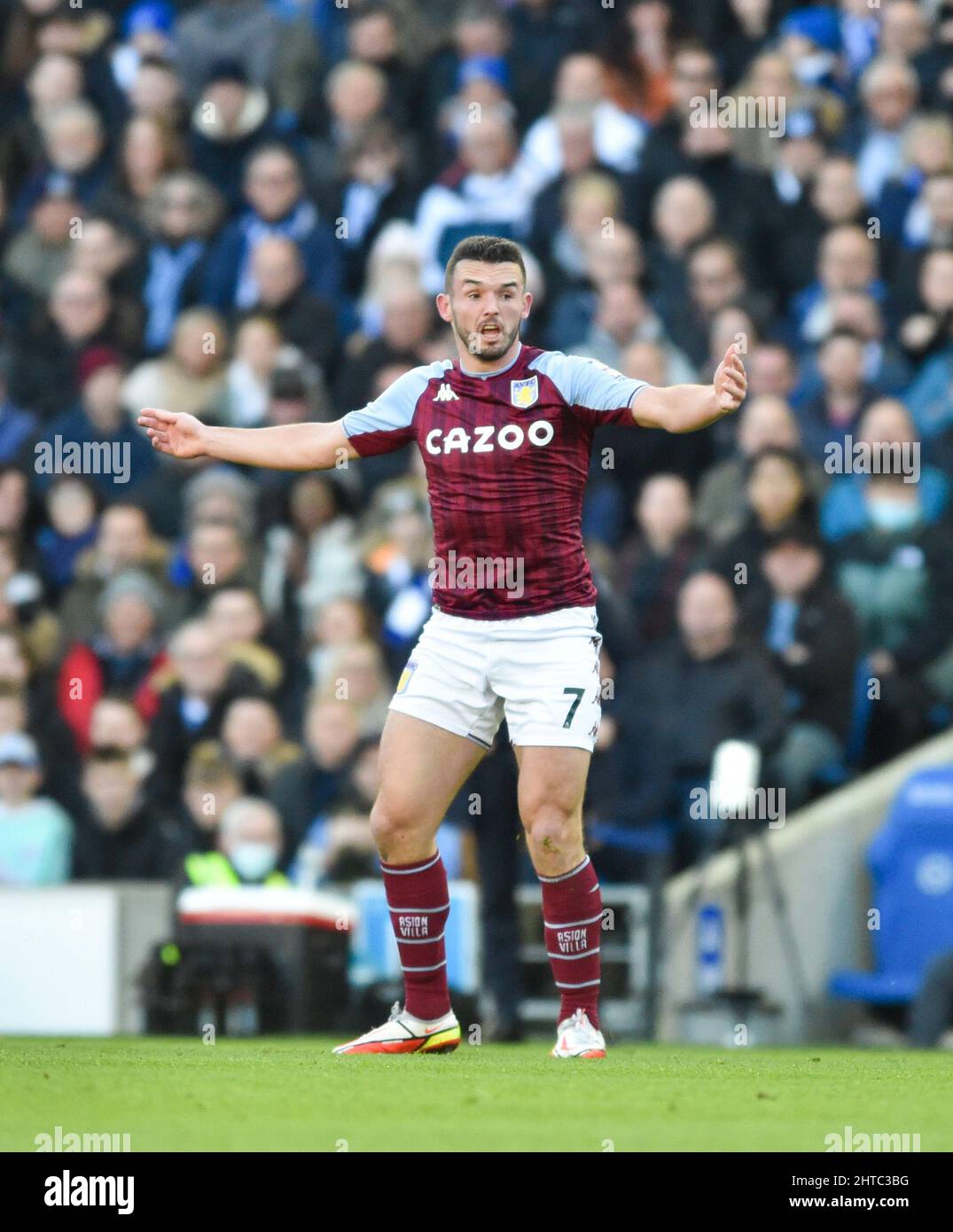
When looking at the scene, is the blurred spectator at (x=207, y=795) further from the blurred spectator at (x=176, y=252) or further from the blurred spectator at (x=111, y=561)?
the blurred spectator at (x=176, y=252)

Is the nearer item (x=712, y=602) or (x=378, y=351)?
(x=712, y=602)

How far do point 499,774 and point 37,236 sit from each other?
24.5ft

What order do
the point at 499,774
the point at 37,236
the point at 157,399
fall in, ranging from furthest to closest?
the point at 37,236 → the point at 157,399 → the point at 499,774

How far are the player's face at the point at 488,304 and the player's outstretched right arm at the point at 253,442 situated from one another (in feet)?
1.82

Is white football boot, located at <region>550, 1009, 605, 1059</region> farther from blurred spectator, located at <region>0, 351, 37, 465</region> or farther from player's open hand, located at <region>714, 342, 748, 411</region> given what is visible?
blurred spectator, located at <region>0, 351, 37, 465</region>

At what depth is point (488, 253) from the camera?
770 cm

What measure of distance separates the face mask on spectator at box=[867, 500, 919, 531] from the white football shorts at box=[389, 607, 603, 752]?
15.7 feet

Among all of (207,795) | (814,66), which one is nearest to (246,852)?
(207,795)

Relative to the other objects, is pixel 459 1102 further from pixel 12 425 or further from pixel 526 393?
pixel 12 425

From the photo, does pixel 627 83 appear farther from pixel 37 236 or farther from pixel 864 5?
pixel 37 236

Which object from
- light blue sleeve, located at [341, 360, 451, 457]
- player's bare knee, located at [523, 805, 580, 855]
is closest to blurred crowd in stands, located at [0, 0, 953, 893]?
player's bare knee, located at [523, 805, 580, 855]

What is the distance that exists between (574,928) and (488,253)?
2.10 meters

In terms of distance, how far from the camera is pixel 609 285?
A: 13656 mm
